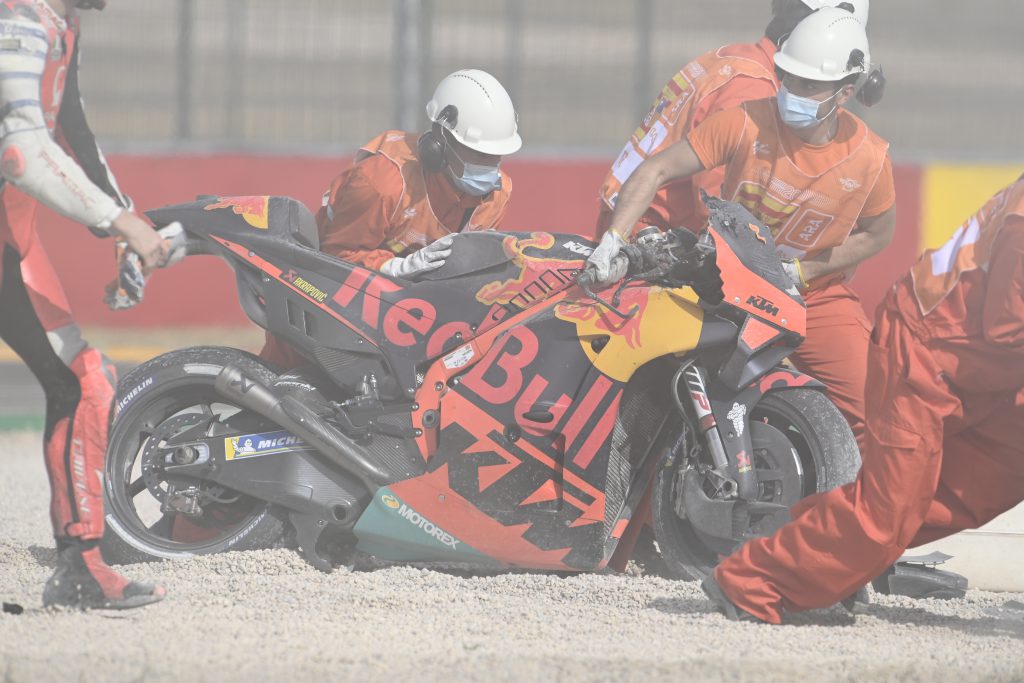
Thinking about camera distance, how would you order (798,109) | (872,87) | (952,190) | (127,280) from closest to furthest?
(127,280) < (798,109) < (872,87) < (952,190)

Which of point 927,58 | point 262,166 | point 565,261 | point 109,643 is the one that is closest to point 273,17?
point 262,166

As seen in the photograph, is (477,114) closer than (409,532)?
No

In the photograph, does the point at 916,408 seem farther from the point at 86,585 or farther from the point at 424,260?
the point at 86,585

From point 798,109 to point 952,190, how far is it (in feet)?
22.9

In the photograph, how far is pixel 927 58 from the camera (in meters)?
12.4

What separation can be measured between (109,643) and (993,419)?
2701 mm

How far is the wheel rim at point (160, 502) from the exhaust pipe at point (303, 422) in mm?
157

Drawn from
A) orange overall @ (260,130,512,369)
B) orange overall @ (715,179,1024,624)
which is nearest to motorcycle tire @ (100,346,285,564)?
orange overall @ (260,130,512,369)

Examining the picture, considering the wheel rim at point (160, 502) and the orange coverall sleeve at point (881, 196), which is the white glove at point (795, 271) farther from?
the wheel rim at point (160, 502)

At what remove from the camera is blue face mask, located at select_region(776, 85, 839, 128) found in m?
5.89

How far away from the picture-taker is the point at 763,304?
528 centimetres

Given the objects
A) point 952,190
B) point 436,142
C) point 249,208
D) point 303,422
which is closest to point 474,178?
point 436,142

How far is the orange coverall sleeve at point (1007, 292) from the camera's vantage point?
438 centimetres

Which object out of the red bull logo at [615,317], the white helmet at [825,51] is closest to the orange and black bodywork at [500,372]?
the red bull logo at [615,317]
